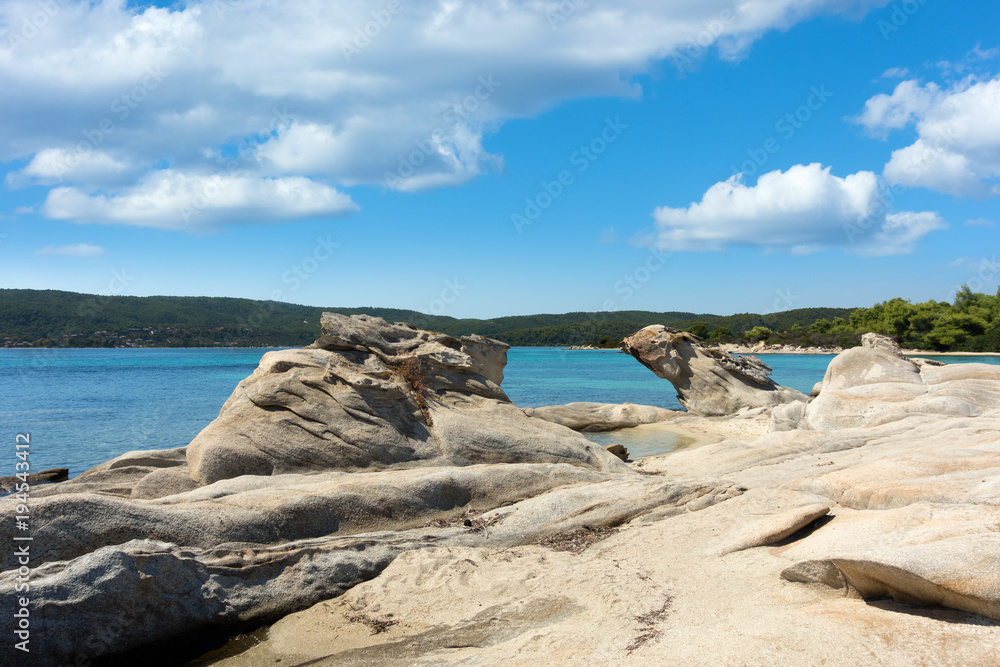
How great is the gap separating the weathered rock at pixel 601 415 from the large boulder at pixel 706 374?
4.29 ft

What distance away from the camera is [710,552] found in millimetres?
6934

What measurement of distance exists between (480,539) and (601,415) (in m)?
14.5

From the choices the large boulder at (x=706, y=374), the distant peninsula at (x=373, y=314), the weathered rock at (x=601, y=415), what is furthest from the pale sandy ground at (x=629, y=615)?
the distant peninsula at (x=373, y=314)

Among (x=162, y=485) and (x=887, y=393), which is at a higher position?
(x=887, y=393)

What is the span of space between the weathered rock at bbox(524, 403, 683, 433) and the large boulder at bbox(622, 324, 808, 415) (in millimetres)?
1308

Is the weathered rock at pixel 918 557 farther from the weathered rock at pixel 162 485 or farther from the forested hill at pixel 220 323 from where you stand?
the forested hill at pixel 220 323

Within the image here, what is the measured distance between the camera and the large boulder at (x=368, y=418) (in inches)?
392

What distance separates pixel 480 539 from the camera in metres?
8.04

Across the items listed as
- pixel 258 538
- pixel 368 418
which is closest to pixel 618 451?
pixel 368 418

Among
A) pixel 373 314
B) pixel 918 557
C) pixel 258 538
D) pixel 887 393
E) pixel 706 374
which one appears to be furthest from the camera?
pixel 373 314

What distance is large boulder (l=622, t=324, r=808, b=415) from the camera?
23.2 m

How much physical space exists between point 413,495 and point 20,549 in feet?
14.4

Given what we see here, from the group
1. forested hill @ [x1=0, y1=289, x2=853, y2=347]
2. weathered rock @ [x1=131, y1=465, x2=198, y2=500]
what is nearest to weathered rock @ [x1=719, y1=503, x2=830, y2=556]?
weathered rock @ [x1=131, y1=465, x2=198, y2=500]

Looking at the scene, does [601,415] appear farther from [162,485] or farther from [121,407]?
[121,407]
